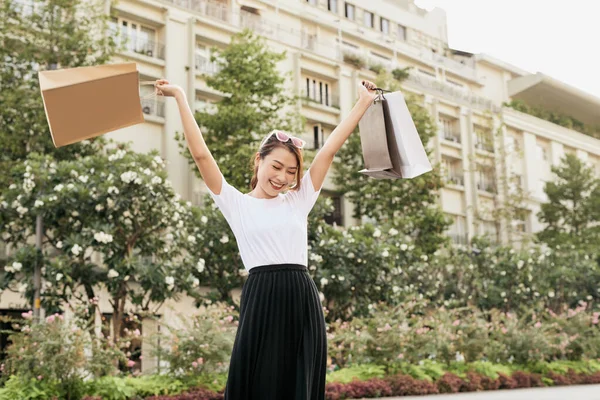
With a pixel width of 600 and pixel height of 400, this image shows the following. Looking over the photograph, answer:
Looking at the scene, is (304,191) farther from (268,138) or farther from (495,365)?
(495,365)

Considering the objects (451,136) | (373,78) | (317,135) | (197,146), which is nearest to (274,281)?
(197,146)

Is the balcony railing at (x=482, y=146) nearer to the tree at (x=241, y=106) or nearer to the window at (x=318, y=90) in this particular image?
the window at (x=318, y=90)

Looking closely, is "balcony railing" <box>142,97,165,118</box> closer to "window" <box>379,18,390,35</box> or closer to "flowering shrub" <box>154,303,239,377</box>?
"flowering shrub" <box>154,303,239,377</box>

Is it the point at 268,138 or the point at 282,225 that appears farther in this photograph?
the point at 268,138

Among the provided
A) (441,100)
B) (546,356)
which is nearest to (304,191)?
(546,356)

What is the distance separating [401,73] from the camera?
29734mm

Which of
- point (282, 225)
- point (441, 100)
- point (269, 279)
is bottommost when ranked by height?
point (269, 279)

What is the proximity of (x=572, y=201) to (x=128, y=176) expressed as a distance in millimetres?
24775

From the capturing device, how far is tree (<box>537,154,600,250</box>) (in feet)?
102

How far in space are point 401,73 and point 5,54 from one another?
1757cm

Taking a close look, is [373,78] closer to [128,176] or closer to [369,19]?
[369,19]

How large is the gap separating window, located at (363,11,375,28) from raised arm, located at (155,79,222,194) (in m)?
30.8

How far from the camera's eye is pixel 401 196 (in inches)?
935

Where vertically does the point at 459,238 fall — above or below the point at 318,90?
below
